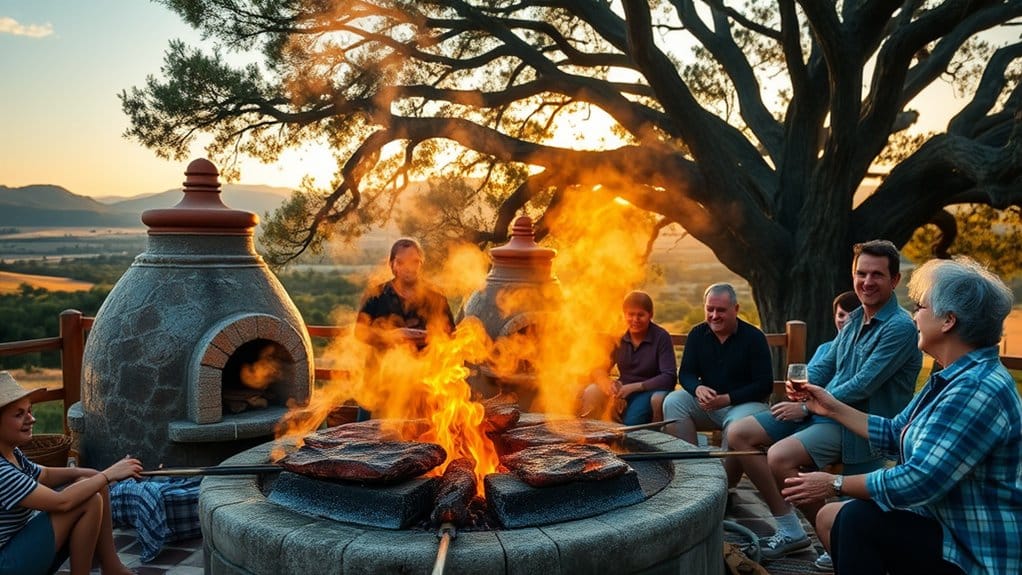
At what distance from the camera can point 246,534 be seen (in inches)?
120

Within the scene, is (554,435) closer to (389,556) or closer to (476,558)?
(476,558)

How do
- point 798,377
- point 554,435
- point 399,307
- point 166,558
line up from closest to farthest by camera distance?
point 798,377, point 554,435, point 166,558, point 399,307

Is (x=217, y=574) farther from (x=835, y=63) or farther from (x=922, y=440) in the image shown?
(x=835, y=63)

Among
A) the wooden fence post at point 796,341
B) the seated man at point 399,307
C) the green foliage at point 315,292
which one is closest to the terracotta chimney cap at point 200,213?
the seated man at point 399,307

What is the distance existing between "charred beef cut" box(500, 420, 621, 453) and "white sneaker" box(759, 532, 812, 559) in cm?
117

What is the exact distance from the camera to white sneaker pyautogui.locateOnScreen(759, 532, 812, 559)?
4559mm

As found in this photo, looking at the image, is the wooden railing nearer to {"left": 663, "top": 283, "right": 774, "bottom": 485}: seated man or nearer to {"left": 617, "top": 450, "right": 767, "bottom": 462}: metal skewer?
A: {"left": 663, "top": 283, "right": 774, "bottom": 485}: seated man

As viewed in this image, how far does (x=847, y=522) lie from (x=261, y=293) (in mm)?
4373

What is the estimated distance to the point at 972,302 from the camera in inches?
107

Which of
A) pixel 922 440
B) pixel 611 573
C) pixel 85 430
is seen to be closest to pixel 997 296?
pixel 922 440

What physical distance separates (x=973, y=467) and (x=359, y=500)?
237 centimetres

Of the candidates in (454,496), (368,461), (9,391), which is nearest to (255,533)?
(368,461)

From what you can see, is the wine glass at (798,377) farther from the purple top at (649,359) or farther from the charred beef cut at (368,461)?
the purple top at (649,359)

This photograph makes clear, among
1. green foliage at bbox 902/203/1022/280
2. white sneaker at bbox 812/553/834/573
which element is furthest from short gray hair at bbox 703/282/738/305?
green foliage at bbox 902/203/1022/280
